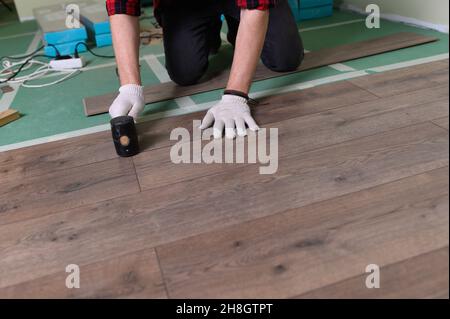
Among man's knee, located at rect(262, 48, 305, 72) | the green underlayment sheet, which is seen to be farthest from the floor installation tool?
man's knee, located at rect(262, 48, 305, 72)

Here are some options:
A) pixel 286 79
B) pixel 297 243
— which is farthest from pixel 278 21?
pixel 297 243

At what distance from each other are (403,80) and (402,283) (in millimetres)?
1210

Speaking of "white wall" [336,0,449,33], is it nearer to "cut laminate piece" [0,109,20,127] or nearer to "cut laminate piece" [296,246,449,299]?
"cut laminate piece" [296,246,449,299]

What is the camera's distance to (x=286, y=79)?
6.55ft

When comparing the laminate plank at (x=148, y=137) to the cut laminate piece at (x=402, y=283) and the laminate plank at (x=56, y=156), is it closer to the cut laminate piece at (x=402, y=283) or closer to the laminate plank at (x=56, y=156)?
the laminate plank at (x=56, y=156)

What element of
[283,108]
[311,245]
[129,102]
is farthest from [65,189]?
[283,108]

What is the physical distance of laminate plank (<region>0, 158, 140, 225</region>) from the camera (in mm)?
1192

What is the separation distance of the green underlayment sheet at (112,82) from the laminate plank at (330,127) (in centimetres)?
22

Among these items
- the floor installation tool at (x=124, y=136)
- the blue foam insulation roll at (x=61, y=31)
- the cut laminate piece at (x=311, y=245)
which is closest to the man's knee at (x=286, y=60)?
the floor installation tool at (x=124, y=136)

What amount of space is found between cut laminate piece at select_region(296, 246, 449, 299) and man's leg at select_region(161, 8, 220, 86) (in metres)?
1.42

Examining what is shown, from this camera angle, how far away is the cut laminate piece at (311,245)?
840 millimetres

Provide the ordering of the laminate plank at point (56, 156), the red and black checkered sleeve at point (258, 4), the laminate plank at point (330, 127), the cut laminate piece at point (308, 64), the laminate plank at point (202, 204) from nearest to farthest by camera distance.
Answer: the laminate plank at point (202, 204)
the laminate plank at point (330, 127)
the laminate plank at point (56, 156)
the red and black checkered sleeve at point (258, 4)
the cut laminate piece at point (308, 64)

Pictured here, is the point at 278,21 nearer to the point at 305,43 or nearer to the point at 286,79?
the point at 286,79
